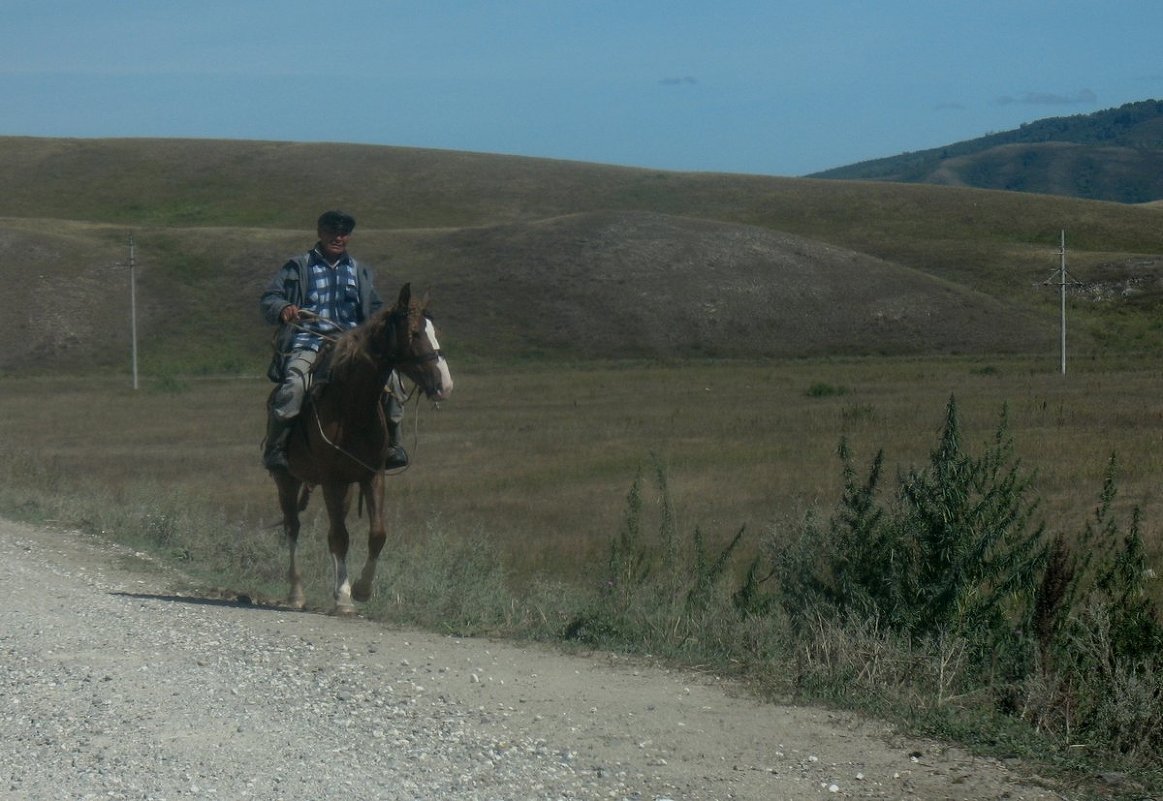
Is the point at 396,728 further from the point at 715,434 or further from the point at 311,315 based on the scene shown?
the point at 715,434

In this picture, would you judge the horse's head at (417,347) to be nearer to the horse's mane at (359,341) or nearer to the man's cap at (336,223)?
the horse's mane at (359,341)

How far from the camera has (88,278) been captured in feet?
241

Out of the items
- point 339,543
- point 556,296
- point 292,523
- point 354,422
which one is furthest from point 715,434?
point 556,296

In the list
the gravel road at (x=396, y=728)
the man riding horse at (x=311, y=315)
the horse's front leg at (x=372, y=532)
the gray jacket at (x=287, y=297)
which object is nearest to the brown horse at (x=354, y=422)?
the horse's front leg at (x=372, y=532)

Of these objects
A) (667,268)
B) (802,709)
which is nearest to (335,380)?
(802,709)

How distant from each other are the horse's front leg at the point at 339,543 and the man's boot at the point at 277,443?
1.52ft

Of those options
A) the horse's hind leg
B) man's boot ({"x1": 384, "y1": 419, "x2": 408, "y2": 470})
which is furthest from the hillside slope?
man's boot ({"x1": 384, "y1": 419, "x2": 408, "y2": 470})

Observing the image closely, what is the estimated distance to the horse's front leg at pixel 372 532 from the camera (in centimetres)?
1001

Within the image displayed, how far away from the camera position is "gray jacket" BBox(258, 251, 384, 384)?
10.5 metres

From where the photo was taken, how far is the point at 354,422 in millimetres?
10102

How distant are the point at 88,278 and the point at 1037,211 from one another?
68682mm

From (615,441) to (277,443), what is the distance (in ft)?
55.7

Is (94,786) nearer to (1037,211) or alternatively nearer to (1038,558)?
(1038,558)

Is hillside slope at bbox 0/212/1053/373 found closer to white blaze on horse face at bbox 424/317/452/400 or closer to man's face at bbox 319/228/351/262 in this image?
man's face at bbox 319/228/351/262
